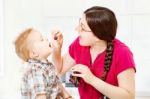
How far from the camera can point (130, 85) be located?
114cm

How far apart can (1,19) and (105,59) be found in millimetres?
961

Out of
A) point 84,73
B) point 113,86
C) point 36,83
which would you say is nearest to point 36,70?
point 36,83

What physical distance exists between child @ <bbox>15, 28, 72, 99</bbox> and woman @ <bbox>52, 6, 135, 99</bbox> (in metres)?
0.10

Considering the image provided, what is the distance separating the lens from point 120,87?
1.14 metres

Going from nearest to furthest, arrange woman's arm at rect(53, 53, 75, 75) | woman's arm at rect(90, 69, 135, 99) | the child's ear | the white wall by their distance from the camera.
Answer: woman's arm at rect(90, 69, 135, 99) → the child's ear → woman's arm at rect(53, 53, 75, 75) → the white wall

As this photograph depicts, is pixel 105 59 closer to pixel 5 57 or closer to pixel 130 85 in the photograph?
pixel 130 85

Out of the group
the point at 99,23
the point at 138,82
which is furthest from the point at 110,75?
the point at 138,82

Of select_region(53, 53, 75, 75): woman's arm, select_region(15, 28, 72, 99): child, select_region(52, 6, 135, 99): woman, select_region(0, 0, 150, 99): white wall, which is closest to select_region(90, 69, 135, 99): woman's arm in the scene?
select_region(52, 6, 135, 99): woman

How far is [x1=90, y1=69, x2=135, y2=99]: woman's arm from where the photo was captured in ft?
3.68

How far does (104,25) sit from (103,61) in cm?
15

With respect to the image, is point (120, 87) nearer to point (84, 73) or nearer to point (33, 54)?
point (84, 73)

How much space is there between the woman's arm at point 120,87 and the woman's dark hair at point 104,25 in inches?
2.4

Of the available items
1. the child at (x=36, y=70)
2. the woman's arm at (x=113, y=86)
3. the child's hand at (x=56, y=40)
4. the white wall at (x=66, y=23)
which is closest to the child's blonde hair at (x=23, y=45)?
the child at (x=36, y=70)

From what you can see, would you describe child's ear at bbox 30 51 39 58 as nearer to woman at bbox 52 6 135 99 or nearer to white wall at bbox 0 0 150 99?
woman at bbox 52 6 135 99
